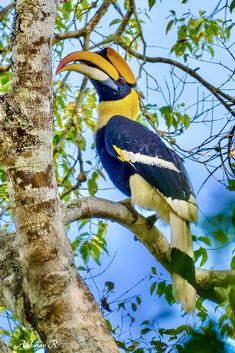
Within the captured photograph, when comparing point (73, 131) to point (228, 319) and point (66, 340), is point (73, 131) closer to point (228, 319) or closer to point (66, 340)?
point (66, 340)

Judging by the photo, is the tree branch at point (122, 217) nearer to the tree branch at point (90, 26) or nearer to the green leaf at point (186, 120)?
the green leaf at point (186, 120)

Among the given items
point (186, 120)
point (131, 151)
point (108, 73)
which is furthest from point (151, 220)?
point (108, 73)

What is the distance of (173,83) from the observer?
2689 millimetres

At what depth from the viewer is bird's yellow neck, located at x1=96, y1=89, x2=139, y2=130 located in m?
3.01

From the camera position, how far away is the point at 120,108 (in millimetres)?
3051

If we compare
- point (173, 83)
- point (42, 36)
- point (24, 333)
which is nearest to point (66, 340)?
point (42, 36)

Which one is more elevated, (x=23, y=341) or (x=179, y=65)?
(x=179, y=65)

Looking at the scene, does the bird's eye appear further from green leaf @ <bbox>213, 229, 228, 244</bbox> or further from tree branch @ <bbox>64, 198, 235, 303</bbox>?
green leaf @ <bbox>213, 229, 228, 244</bbox>

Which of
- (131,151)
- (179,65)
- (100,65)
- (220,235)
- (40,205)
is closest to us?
(220,235)

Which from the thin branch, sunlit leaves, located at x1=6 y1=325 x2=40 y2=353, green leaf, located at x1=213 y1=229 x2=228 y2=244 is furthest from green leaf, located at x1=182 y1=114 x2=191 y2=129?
green leaf, located at x1=213 y1=229 x2=228 y2=244

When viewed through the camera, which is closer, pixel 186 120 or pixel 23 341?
pixel 23 341

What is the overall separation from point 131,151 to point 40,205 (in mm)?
1235

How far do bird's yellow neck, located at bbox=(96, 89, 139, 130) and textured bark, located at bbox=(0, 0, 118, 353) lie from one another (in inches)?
48.4

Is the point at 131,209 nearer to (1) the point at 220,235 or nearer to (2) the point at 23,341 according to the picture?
(2) the point at 23,341
